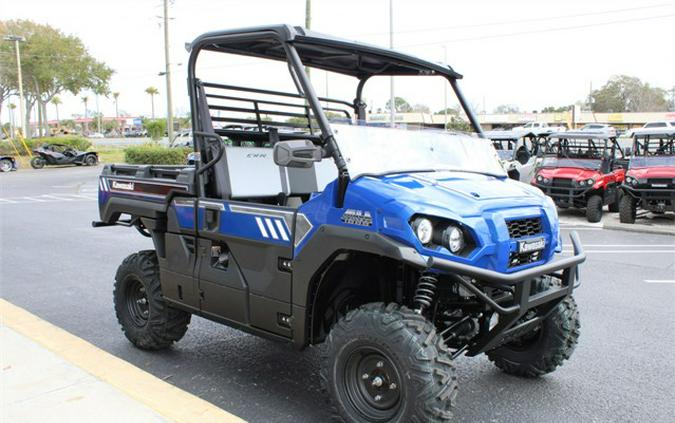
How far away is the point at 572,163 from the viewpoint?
47.7ft

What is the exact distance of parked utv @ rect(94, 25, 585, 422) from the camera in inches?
122

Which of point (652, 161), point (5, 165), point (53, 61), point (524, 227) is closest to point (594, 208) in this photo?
point (652, 161)

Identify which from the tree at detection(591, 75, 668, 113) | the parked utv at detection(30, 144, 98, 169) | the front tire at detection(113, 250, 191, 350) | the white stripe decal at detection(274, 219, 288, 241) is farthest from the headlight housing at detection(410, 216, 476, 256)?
the tree at detection(591, 75, 668, 113)

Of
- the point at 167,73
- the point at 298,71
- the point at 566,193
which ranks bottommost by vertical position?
the point at 566,193

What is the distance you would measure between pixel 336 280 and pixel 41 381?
6.57 ft

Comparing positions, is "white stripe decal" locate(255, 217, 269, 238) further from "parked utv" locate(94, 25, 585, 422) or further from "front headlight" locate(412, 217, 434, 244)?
"front headlight" locate(412, 217, 434, 244)

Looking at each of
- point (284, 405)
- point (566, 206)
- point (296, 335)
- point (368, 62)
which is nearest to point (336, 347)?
point (296, 335)

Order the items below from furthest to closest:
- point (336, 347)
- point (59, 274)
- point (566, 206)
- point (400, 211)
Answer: point (566, 206), point (59, 274), point (336, 347), point (400, 211)

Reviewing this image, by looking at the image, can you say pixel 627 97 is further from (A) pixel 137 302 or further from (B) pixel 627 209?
(A) pixel 137 302

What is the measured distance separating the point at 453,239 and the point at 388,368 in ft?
2.60

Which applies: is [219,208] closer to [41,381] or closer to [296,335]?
[296,335]

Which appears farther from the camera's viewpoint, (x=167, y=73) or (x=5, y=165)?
(x=5, y=165)

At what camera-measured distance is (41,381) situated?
3.79 meters

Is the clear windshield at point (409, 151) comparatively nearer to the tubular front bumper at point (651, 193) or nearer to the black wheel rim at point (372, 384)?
the black wheel rim at point (372, 384)
